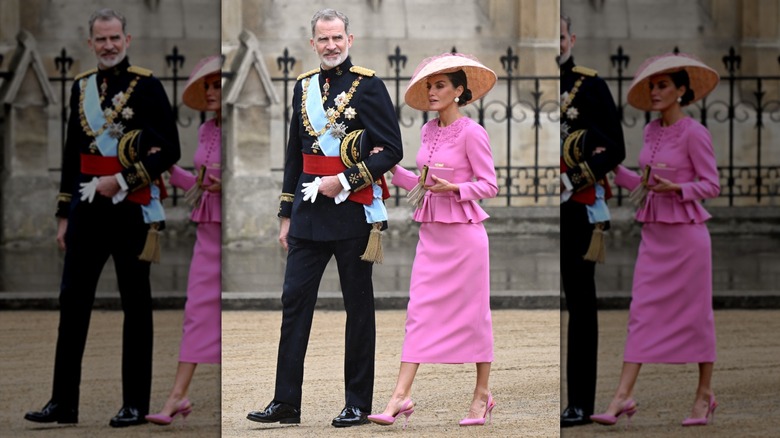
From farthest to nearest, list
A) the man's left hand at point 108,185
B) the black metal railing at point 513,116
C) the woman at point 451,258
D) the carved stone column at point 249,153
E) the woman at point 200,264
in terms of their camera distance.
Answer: the black metal railing at point 513,116
the carved stone column at point 249,153
the woman at point 451,258
the man's left hand at point 108,185
the woman at point 200,264

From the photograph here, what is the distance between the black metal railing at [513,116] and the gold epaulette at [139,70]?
1253 cm

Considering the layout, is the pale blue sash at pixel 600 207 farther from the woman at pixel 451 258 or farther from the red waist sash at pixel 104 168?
the woman at pixel 451 258

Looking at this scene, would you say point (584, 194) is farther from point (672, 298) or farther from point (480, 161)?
point (480, 161)

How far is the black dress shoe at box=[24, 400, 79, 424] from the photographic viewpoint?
426 cm

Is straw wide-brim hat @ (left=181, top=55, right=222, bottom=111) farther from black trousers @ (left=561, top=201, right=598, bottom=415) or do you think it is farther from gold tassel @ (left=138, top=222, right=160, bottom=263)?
black trousers @ (left=561, top=201, right=598, bottom=415)

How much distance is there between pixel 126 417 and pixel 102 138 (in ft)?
2.28

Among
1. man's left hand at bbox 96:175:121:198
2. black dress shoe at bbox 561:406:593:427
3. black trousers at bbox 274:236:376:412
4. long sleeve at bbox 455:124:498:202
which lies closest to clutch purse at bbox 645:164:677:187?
black dress shoe at bbox 561:406:593:427

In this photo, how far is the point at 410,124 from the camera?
18656mm

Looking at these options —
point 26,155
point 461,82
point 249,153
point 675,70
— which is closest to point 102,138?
point 26,155

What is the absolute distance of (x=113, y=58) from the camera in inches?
165

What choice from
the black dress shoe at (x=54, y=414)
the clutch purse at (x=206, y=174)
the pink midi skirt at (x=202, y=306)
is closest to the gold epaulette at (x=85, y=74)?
the clutch purse at (x=206, y=174)

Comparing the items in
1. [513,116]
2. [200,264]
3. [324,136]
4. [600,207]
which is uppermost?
[513,116]

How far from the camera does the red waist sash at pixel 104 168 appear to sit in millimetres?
4293

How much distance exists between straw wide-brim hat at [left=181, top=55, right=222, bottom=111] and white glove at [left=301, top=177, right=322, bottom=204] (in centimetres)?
306
